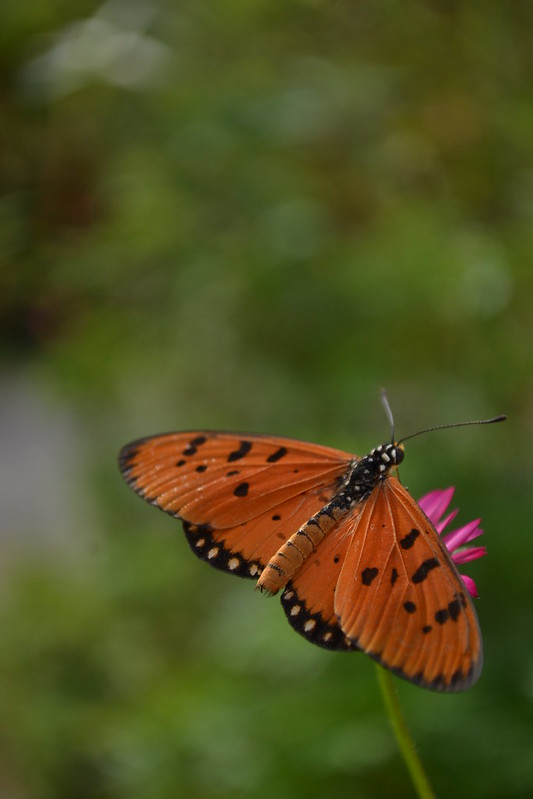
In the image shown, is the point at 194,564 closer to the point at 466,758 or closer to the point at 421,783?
the point at 466,758

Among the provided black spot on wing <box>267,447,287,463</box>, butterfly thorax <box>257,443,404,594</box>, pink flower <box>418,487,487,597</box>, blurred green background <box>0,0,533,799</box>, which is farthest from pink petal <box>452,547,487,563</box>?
blurred green background <box>0,0,533,799</box>

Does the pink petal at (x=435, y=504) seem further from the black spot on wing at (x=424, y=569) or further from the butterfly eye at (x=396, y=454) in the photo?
the black spot on wing at (x=424, y=569)

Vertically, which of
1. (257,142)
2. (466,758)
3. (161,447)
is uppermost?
(257,142)

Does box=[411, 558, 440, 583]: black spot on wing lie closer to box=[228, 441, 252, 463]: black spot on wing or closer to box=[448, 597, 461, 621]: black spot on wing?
box=[448, 597, 461, 621]: black spot on wing

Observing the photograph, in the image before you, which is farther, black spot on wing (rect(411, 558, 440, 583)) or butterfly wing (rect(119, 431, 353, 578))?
butterfly wing (rect(119, 431, 353, 578))

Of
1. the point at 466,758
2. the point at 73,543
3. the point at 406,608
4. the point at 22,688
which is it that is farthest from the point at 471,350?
the point at 73,543

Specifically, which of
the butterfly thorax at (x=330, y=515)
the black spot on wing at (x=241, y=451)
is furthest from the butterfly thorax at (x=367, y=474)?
the black spot on wing at (x=241, y=451)
